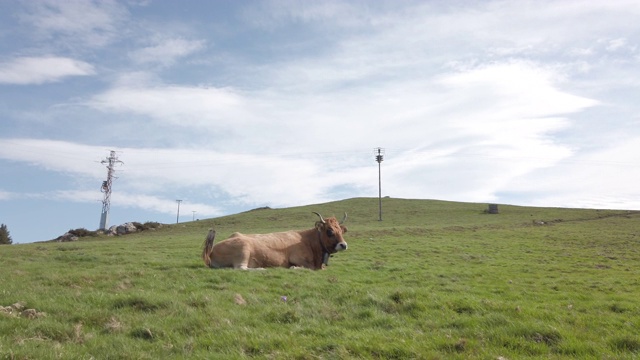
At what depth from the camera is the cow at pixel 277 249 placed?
15797 millimetres

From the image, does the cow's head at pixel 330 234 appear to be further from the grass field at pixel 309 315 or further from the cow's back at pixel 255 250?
the grass field at pixel 309 315

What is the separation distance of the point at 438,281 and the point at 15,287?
11.3 m

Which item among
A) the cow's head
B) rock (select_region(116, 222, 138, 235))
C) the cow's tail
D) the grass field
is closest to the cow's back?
the cow's tail

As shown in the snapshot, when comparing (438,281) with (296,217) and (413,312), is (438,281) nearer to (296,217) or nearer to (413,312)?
(413,312)

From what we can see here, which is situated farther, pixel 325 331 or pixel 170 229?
pixel 170 229

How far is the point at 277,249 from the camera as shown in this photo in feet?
55.6

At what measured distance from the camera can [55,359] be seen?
5.84m

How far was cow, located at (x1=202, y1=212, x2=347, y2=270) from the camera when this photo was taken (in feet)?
51.8

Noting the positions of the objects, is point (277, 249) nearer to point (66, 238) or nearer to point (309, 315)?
point (309, 315)

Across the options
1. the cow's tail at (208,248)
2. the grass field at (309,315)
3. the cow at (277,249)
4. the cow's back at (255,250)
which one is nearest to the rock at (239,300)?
the grass field at (309,315)

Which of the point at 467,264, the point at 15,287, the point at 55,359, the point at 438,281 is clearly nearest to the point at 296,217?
the point at 467,264

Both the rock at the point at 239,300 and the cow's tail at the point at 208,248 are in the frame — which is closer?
the rock at the point at 239,300

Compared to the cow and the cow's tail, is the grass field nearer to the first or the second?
the cow's tail

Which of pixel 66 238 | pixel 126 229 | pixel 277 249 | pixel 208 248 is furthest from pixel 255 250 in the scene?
pixel 126 229
